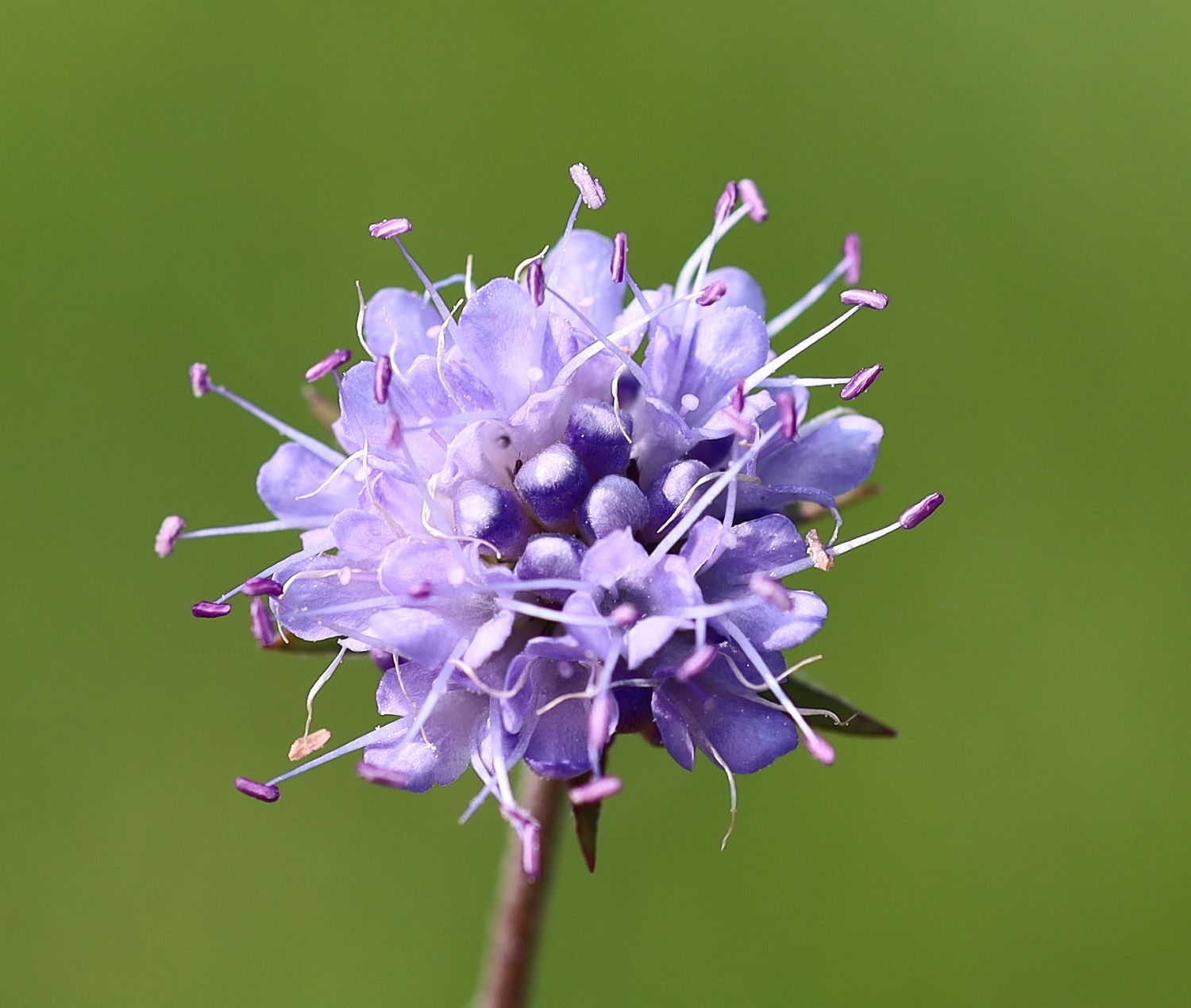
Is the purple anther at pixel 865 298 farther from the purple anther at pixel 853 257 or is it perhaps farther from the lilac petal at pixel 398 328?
the lilac petal at pixel 398 328

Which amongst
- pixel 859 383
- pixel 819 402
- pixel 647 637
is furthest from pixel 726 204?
pixel 819 402


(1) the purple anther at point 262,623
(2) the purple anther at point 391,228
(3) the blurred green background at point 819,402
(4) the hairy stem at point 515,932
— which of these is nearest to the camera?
(1) the purple anther at point 262,623

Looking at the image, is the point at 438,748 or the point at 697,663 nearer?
the point at 697,663

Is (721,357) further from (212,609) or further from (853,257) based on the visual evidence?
(212,609)

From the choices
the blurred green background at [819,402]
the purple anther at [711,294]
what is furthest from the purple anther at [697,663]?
the blurred green background at [819,402]

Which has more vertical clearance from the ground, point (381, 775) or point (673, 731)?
point (381, 775)

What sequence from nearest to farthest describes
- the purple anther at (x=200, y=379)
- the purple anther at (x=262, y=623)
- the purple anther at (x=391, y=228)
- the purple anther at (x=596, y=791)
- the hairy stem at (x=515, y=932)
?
the purple anther at (x=596, y=791)
the purple anther at (x=262, y=623)
the purple anther at (x=391, y=228)
the purple anther at (x=200, y=379)
the hairy stem at (x=515, y=932)

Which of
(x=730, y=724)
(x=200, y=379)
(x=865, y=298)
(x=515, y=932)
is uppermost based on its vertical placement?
(x=200, y=379)
